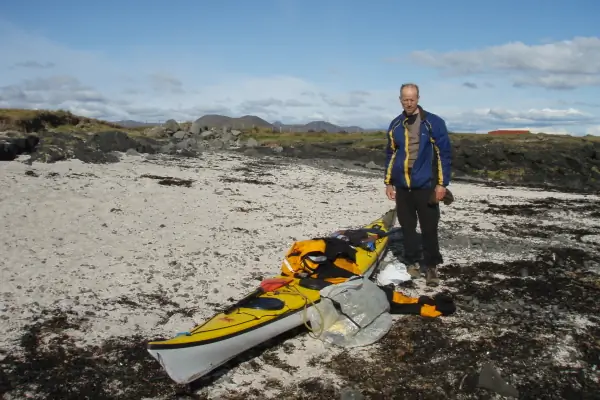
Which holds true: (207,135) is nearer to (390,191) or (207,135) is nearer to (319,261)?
(390,191)

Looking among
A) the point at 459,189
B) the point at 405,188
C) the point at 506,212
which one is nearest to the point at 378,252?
the point at 405,188

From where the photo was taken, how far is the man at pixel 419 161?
602cm

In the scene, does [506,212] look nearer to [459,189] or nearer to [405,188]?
[459,189]

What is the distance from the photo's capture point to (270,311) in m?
4.71

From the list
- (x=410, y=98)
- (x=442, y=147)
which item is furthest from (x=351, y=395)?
(x=410, y=98)

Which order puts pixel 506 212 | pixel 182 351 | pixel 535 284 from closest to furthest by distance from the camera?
1. pixel 182 351
2. pixel 535 284
3. pixel 506 212

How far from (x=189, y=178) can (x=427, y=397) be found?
11.4m

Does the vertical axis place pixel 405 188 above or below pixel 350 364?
above

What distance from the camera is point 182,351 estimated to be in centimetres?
381

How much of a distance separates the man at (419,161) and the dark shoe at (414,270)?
1.48ft

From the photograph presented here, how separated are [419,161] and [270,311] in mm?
2688

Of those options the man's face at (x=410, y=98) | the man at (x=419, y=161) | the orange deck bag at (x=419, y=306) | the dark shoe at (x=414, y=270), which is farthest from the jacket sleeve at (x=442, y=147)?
the orange deck bag at (x=419, y=306)

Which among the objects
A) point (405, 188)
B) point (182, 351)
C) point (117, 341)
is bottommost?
point (117, 341)

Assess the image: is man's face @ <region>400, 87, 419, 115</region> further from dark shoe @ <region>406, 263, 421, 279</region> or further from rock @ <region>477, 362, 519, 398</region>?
rock @ <region>477, 362, 519, 398</region>
